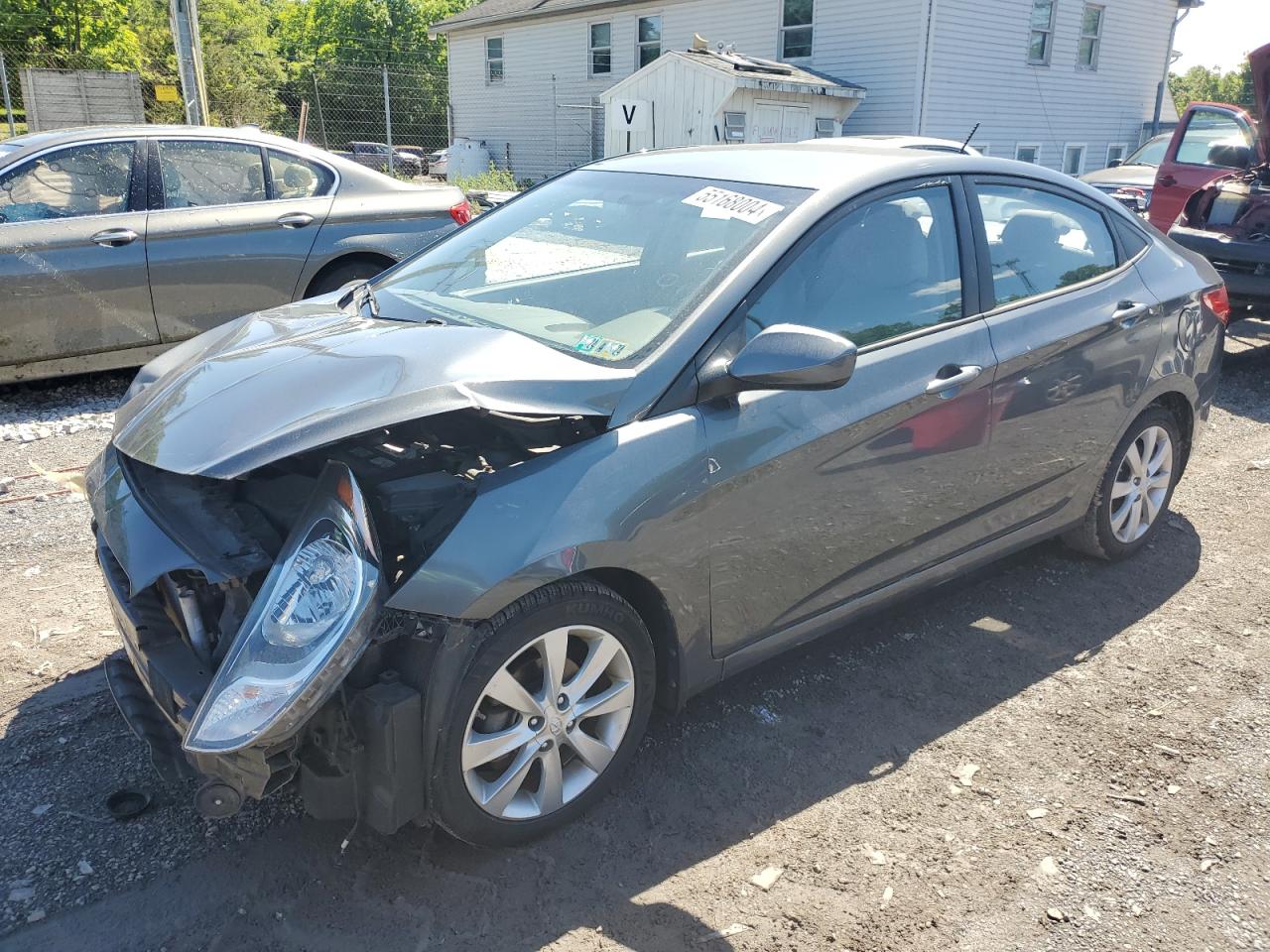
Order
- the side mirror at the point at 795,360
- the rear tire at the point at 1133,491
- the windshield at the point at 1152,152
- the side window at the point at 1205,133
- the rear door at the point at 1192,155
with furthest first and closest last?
the windshield at the point at 1152,152 → the side window at the point at 1205,133 → the rear door at the point at 1192,155 → the rear tire at the point at 1133,491 → the side mirror at the point at 795,360

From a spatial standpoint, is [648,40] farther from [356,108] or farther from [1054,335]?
[1054,335]

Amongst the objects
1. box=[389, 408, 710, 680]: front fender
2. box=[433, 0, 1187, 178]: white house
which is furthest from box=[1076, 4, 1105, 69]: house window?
box=[389, 408, 710, 680]: front fender

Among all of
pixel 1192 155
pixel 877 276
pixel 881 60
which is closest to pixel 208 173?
pixel 877 276

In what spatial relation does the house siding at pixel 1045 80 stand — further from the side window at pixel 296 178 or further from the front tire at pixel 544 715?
the front tire at pixel 544 715

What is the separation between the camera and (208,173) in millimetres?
6633

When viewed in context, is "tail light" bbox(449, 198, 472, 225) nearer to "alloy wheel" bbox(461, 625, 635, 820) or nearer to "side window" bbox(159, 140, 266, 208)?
"side window" bbox(159, 140, 266, 208)

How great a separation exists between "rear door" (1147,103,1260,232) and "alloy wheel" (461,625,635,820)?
9.36 metres

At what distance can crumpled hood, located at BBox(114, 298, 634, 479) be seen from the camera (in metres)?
2.47

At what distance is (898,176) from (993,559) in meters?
1.47

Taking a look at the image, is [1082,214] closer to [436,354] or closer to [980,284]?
[980,284]

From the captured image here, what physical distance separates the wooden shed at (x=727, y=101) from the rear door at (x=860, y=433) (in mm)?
14635

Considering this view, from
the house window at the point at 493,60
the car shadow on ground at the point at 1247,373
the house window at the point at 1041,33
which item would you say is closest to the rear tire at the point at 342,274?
the car shadow on ground at the point at 1247,373

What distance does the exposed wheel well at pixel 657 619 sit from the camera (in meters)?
2.69

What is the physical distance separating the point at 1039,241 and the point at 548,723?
2.64 m
